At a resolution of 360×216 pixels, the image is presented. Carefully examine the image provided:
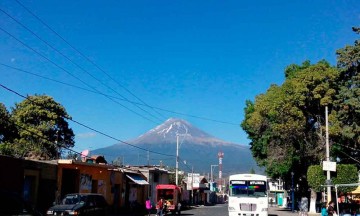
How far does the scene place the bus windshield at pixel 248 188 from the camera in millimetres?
28922

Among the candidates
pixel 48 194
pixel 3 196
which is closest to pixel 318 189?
pixel 48 194

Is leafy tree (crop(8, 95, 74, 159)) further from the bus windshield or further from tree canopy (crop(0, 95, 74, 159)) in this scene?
the bus windshield

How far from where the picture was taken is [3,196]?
1141cm

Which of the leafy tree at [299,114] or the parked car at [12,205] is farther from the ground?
the leafy tree at [299,114]

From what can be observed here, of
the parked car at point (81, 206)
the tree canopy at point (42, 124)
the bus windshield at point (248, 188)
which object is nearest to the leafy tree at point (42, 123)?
the tree canopy at point (42, 124)

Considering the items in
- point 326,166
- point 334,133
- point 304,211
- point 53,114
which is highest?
point 53,114

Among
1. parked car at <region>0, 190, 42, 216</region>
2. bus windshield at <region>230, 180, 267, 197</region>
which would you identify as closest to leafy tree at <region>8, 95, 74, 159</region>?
bus windshield at <region>230, 180, 267, 197</region>

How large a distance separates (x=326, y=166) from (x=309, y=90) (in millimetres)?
13657

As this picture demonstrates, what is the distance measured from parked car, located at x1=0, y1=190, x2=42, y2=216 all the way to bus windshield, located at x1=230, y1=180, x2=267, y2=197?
19047 millimetres

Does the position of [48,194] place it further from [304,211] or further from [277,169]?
[277,169]

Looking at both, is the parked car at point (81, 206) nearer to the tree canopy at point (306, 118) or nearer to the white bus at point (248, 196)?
the white bus at point (248, 196)

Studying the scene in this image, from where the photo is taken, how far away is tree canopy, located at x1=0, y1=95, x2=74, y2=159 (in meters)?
54.1

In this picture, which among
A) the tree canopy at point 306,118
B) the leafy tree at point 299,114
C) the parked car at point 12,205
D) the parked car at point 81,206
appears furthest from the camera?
the leafy tree at point 299,114

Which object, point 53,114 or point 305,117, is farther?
point 53,114
